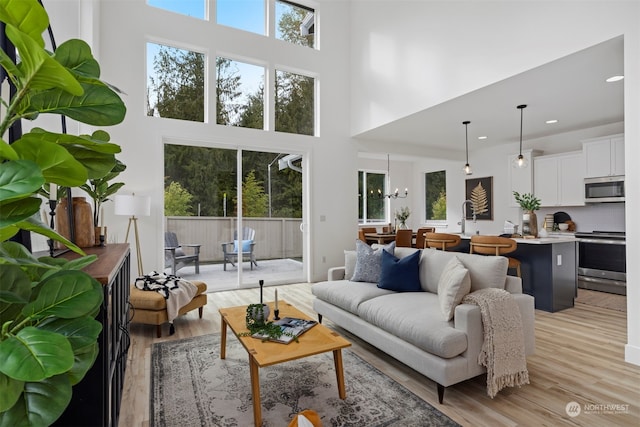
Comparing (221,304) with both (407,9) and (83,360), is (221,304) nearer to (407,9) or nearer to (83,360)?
(83,360)

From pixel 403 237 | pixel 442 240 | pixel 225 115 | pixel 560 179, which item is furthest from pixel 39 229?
pixel 560 179

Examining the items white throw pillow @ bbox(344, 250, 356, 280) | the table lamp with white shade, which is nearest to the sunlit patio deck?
the table lamp with white shade

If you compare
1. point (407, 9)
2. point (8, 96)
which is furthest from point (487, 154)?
point (8, 96)

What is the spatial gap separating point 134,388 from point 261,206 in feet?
12.1

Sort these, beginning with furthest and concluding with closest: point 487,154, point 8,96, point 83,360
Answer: point 487,154 < point 8,96 < point 83,360

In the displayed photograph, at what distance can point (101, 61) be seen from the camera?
463cm

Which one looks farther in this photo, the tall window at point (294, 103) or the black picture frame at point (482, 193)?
the black picture frame at point (482, 193)

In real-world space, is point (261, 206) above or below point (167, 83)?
below

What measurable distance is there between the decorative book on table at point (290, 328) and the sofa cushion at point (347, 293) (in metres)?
0.68

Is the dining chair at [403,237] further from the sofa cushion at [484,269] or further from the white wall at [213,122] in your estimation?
the sofa cushion at [484,269]

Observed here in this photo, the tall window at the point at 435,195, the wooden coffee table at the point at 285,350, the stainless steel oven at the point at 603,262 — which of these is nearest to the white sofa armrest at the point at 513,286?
the wooden coffee table at the point at 285,350

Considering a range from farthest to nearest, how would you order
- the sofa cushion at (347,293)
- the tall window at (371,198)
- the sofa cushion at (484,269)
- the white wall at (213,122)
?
the tall window at (371,198)
the white wall at (213,122)
the sofa cushion at (347,293)
the sofa cushion at (484,269)

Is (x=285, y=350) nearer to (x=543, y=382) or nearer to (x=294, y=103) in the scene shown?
(x=543, y=382)

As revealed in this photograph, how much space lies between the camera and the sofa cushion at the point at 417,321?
2179 millimetres
